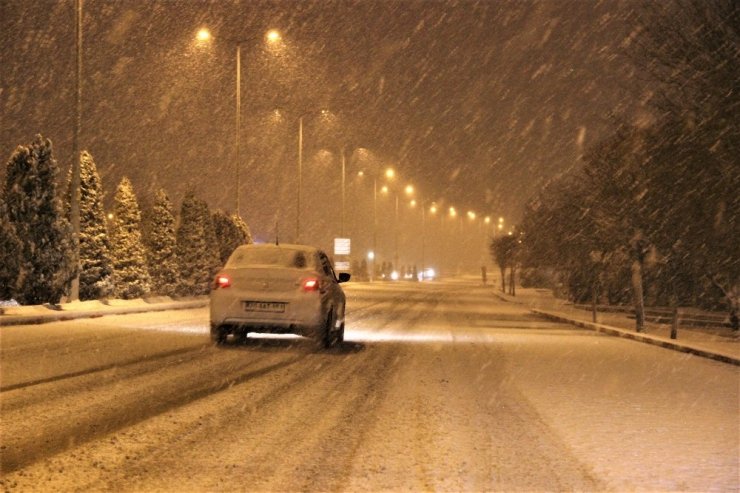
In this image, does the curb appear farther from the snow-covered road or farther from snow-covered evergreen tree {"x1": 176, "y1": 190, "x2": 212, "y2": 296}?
snow-covered evergreen tree {"x1": 176, "y1": 190, "x2": 212, "y2": 296}

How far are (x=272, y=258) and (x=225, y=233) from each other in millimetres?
29449

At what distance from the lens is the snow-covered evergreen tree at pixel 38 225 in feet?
84.7

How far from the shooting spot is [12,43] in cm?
7338

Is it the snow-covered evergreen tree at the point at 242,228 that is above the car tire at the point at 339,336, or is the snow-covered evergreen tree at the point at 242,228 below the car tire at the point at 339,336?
above

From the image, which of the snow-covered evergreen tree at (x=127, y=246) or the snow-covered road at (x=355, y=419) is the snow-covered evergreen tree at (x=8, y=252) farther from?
the snow-covered road at (x=355, y=419)

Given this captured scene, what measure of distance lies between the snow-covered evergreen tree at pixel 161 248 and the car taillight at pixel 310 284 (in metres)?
23.2

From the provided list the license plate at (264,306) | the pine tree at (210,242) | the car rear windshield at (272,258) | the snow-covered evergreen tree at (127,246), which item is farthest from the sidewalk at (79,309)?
the license plate at (264,306)

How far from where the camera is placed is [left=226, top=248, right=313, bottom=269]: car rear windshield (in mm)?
16484

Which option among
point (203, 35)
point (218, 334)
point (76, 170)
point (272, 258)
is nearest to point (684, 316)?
point (203, 35)

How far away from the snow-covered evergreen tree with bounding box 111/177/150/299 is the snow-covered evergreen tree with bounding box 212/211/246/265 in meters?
10.6

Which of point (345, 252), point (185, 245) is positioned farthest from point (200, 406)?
point (345, 252)

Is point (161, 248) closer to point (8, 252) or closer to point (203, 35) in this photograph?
point (203, 35)

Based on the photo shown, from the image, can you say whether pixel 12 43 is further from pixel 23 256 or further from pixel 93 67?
pixel 23 256

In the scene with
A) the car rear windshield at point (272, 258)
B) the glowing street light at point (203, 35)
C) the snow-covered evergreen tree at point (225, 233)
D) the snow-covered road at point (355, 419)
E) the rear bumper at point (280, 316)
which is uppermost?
the glowing street light at point (203, 35)
